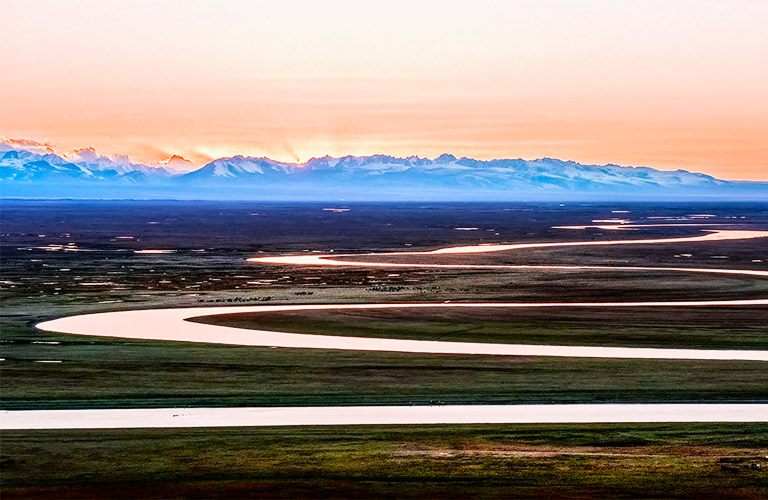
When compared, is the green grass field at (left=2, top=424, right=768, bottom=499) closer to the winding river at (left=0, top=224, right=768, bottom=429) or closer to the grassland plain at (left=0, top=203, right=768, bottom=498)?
the grassland plain at (left=0, top=203, right=768, bottom=498)

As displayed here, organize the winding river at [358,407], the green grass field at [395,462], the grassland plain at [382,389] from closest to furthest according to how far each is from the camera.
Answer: the green grass field at [395,462] → the grassland plain at [382,389] → the winding river at [358,407]

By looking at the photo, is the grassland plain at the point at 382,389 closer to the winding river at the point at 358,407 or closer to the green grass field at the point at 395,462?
the green grass field at the point at 395,462

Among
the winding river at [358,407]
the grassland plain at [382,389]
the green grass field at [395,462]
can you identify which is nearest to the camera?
the green grass field at [395,462]

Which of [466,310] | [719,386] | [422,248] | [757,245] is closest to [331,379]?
[719,386]

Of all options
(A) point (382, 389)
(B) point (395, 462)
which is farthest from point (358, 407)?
(B) point (395, 462)

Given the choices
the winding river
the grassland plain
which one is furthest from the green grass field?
the winding river

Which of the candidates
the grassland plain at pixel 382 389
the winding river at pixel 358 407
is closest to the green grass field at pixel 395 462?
the grassland plain at pixel 382 389

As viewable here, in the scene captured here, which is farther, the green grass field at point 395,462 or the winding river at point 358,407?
the winding river at point 358,407
